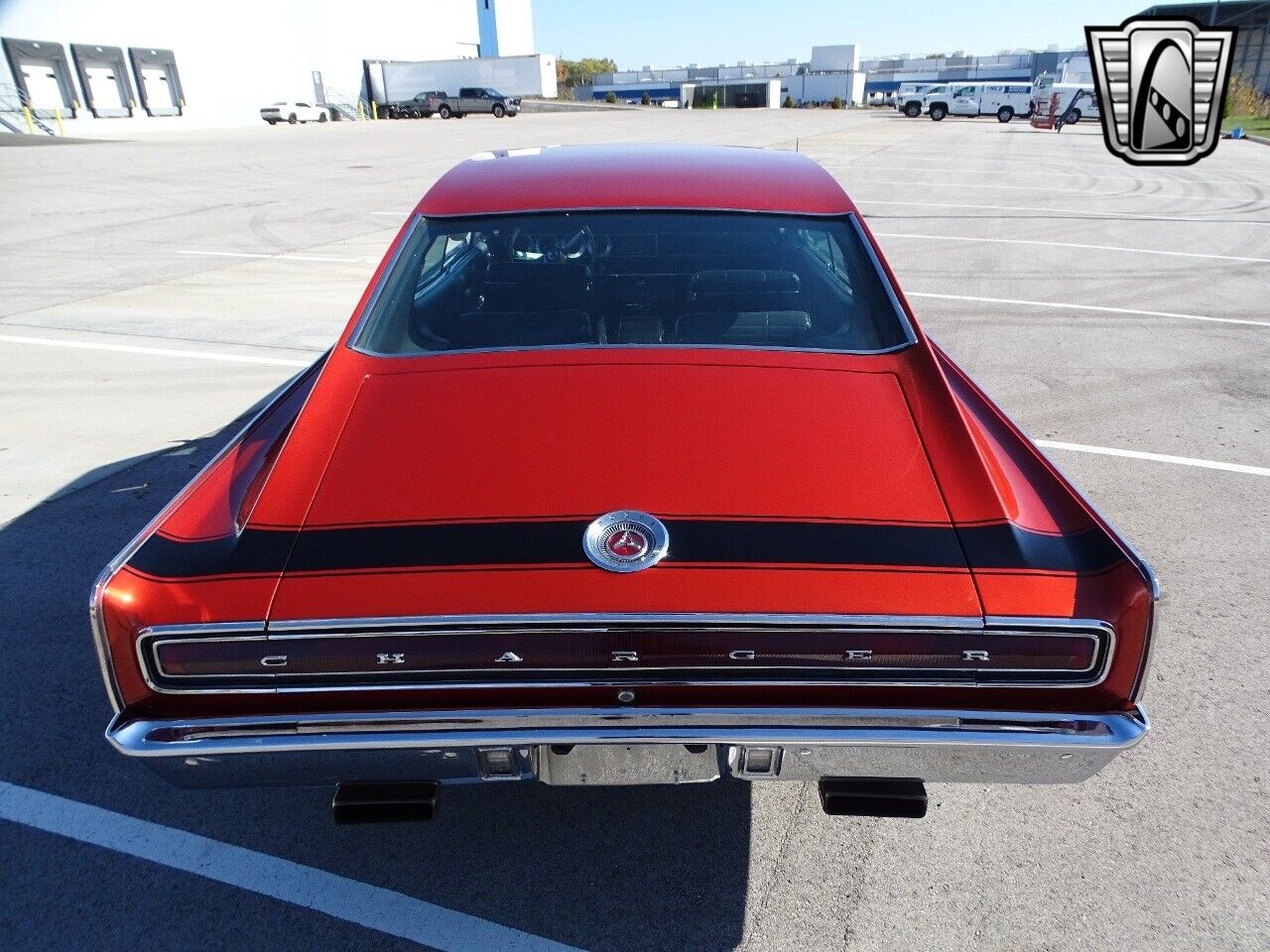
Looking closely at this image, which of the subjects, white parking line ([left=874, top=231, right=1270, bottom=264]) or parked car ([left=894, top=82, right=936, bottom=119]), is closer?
white parking line ([left=874, top=231, right=1270, bottom=264])

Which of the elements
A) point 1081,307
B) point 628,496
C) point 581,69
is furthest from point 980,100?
point 581,69

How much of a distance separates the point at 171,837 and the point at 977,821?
7.59 feet

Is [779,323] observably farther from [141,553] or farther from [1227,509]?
[1227,509]

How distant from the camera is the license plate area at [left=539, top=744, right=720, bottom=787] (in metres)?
1.94

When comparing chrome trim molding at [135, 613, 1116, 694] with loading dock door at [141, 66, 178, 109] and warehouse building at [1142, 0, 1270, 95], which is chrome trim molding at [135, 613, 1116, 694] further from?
warehouse building at [1142, 0, 1270, 95]

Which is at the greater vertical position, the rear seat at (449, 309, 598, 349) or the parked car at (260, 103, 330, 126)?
the rear seat at (449, 309, 598, 349)

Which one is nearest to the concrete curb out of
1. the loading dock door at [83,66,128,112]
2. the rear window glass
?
the loading dock door at [83,66,128,112]

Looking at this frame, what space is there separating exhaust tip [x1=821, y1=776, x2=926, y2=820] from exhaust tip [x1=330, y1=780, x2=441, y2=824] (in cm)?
92

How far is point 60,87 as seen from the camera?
40.4 m

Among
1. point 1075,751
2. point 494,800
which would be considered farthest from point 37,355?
point 1075,751

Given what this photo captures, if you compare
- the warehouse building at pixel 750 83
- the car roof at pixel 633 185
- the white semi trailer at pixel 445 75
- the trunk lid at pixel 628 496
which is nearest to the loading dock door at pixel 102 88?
the white semi trailer at pixel 445 75

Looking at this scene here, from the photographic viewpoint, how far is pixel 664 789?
266cm

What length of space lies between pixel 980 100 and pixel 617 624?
52622 millimetres

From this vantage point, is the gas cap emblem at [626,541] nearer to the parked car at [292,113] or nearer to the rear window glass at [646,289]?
the rear window glass at [646,289]
